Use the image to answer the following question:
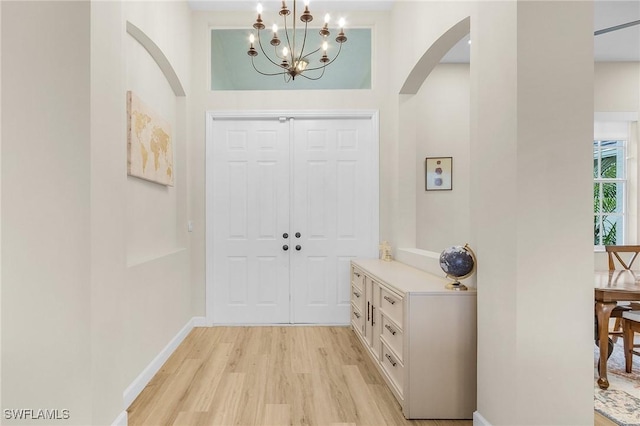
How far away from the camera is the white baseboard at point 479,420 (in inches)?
72.6

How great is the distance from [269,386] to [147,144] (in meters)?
2.09

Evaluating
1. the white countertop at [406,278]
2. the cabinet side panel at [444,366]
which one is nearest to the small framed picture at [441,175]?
→ the white countertop at [406,278]

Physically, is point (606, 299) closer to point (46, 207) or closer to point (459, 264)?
point (459, 264)

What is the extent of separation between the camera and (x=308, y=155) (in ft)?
12.8

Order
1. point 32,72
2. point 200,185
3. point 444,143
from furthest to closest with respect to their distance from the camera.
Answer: point 444,143 → point 200,185 → point 32,72

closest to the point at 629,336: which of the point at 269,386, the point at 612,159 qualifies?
the point at 269,386

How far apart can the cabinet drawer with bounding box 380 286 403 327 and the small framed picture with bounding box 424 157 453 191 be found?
2.01 m

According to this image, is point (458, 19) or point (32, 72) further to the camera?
point (458, 19)

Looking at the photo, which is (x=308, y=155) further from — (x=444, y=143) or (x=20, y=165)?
(x=20, y=165)

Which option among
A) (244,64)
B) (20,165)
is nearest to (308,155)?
(244,64)

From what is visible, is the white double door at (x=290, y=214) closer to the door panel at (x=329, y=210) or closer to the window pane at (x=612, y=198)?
the door panel at (x=329, y=210)

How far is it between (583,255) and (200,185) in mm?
3483

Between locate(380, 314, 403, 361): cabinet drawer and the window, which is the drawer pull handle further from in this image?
the window

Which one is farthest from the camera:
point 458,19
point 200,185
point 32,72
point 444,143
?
point 444,143
